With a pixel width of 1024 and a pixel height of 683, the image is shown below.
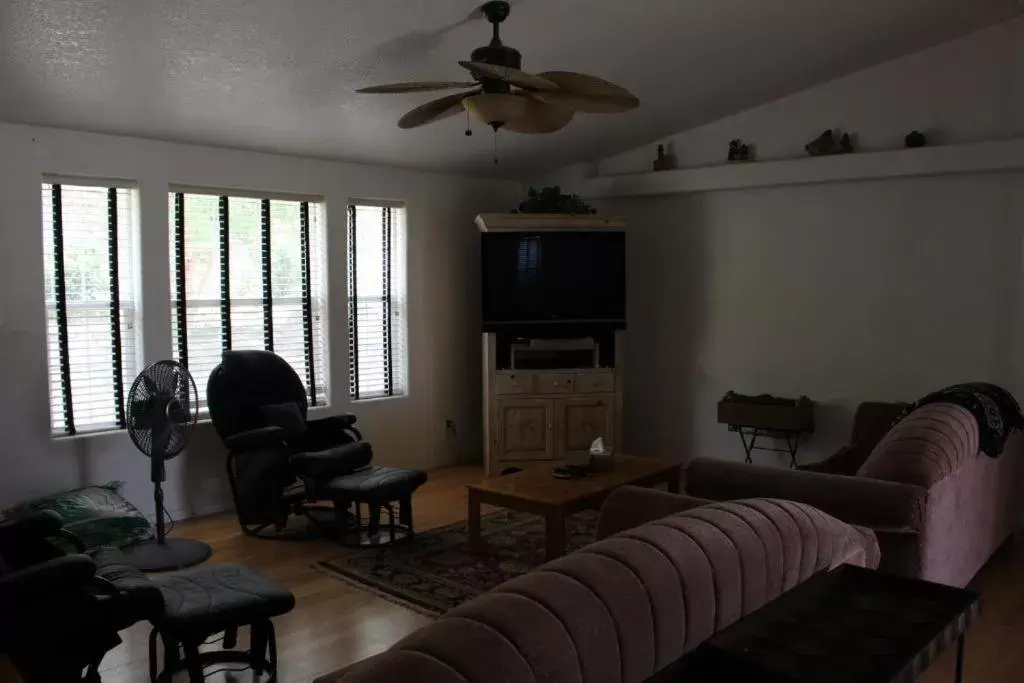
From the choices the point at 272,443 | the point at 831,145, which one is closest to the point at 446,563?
the point at 272,443

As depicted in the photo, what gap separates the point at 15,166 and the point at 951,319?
17.3 feet

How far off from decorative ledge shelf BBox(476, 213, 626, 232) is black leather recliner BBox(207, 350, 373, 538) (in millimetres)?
1762

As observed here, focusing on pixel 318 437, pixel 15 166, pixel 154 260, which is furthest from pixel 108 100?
pixel 318 437

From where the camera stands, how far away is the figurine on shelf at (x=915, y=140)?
5.21 meters

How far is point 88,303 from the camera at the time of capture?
4.76 metres

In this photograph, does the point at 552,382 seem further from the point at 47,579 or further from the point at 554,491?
the point at 47,579

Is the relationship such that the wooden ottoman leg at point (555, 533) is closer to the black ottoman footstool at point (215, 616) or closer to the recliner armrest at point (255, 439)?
the black ottoman footstool at point (215, 616)

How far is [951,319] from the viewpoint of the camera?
5227 mm

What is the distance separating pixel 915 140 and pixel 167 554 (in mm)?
4827

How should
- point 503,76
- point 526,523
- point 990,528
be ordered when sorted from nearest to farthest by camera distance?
1. point 503,76
2. point 990,528
3. point 526,523

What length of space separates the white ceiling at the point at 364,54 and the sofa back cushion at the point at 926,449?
2.06 meters

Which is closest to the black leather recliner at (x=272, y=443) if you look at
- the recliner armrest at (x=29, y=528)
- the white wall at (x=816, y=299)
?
the recliner armrest at (x=29, y=528)

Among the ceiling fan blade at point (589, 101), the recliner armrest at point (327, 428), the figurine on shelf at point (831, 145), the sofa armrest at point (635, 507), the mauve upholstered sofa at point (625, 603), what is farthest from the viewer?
the figurine on shelf at point (831, 145)

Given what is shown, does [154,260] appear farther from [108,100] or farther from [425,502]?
[425,502]
